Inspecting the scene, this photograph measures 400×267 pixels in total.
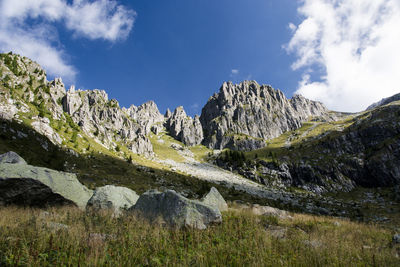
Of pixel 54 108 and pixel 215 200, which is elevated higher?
pixel 54 108

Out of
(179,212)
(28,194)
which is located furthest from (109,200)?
(179,212)

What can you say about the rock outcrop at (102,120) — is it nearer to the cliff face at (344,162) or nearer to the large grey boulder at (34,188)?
the cliff face at (344,162)

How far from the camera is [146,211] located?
10391 millimetres

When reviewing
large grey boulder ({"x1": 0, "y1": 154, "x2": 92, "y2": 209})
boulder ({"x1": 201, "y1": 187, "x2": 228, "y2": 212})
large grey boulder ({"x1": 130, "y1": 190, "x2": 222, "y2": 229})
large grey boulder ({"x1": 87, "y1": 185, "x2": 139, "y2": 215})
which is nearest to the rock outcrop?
large grey boulder ({"x1": 0, "y1": 154, "x2": 92, "y2": 209})

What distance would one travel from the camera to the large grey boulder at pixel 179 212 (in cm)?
830

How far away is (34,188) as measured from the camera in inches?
477

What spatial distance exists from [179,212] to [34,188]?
10.4 m

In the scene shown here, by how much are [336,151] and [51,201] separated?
538 feet

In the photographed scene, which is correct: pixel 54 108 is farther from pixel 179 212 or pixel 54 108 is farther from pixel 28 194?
pixel 179 212

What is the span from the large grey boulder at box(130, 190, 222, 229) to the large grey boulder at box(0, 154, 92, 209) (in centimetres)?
637

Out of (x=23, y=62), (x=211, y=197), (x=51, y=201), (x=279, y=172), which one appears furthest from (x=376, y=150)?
(x=23, y=62)

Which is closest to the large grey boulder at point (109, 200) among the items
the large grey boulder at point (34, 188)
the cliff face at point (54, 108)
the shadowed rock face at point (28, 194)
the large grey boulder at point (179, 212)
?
the large grey boulder at point (34, 188)

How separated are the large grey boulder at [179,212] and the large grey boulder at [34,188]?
637 cm

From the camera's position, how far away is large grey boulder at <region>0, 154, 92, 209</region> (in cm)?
1152
